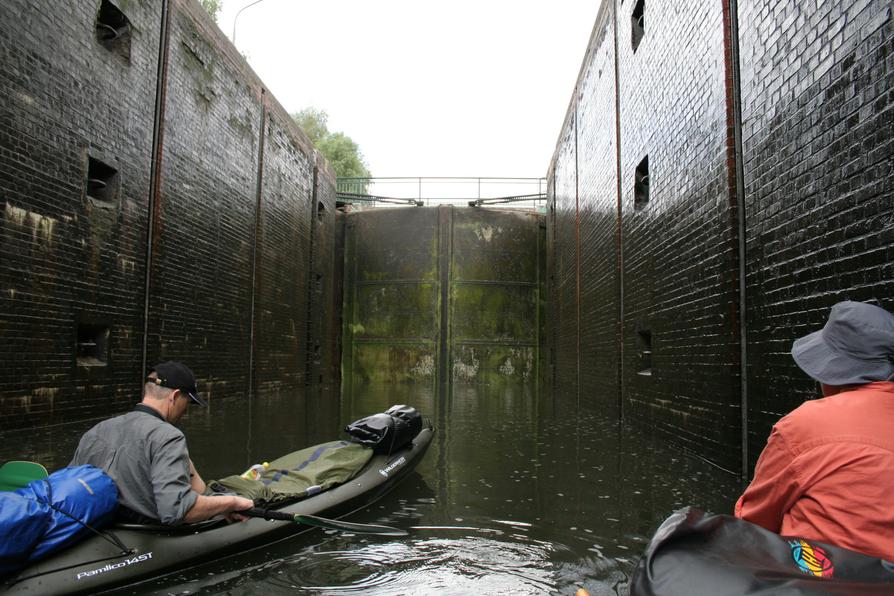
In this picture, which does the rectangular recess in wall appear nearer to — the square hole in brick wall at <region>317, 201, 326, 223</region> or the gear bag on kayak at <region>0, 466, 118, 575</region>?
the gear bag on kayak at <region>0, 466, 118, 575</region>

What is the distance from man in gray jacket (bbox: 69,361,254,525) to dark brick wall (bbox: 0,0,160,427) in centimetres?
492

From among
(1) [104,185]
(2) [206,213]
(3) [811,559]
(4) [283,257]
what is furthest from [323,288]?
(3) [811,559]

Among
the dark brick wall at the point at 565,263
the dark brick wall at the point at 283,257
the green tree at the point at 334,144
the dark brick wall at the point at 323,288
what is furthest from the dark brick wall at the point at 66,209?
the green tree at the point at 334,144

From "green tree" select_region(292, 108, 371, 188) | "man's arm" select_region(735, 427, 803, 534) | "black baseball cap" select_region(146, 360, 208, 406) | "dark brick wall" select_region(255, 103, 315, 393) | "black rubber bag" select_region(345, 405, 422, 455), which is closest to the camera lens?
"man's arm" select_region(735, 427, 803, 534)

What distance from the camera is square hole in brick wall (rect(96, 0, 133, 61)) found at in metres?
8.66

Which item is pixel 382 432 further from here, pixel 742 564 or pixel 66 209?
pixel 66 209

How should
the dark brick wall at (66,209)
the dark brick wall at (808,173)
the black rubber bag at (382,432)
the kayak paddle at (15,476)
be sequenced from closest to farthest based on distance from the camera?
the kayak paddle at (15,476)
the dark brick wall at (808,173)
the black rubber bag at (382,432)
the dark brick wall at (66,209)

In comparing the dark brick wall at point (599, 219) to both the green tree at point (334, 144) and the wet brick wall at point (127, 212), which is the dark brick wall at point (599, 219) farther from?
the green tree at point (334, 144)

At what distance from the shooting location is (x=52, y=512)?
107 inches

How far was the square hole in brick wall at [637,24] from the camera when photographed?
28.5 ft

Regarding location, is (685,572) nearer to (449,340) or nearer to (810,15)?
(810,15)

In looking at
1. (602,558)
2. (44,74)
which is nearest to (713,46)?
(602,558)

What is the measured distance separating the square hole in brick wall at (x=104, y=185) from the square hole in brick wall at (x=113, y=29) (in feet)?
5.45

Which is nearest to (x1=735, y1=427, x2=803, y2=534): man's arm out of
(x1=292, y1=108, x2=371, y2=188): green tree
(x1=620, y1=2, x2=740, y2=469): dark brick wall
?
(x1=620, y1=2, x2=740, y2=469): dark brick wall
